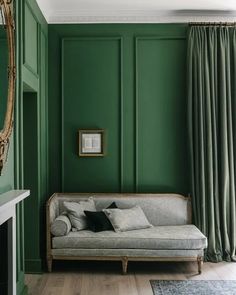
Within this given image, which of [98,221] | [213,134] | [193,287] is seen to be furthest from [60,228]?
[213,134]

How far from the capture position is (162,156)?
4906 millimetres

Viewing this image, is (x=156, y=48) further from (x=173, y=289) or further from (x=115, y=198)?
(x=173, y=289)

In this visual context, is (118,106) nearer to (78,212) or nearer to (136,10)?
(136,10)

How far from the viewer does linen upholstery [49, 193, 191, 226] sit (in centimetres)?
472

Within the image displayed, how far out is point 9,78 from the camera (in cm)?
297

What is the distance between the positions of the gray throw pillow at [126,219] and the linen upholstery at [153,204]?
17cm

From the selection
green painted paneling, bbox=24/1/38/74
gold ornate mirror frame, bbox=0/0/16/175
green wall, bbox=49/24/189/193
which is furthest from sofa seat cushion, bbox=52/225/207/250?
green painted paneling, bbox=24/1/38/74

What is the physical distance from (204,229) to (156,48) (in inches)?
83.6

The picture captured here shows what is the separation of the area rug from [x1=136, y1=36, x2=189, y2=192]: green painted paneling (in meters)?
1.25

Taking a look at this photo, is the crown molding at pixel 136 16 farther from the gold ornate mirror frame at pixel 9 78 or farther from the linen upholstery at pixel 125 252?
the linen upholstery at pixel 125 252

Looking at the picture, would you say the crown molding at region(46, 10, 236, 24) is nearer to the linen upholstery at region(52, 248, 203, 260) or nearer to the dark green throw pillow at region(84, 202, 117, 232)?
the dark green throw pillow at region(84, 202, 117, 232)

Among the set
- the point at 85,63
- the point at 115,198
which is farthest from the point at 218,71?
the point at 115,198

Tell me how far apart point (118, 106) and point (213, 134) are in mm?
1121

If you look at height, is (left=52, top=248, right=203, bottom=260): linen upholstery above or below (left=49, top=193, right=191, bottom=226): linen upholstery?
below
